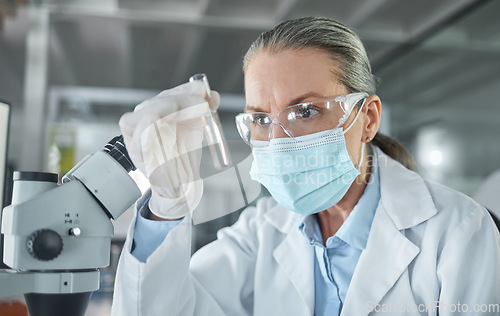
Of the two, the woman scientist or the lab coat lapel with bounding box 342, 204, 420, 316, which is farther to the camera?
the lab coat lapel with bounding box 342, 204, 420, 316

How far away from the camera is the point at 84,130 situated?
1.91 metres

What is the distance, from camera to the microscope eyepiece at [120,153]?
74 cm

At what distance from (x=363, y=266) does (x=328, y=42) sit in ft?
1.80

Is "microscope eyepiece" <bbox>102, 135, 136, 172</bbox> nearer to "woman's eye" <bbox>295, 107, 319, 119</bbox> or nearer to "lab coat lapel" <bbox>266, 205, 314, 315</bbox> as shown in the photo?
"woman's eye" <bbox>295, 107, 319, 119</bbox>

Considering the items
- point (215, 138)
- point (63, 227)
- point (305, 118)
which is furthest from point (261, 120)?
point (63, 227)

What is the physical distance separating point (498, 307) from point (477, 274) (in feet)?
0.24

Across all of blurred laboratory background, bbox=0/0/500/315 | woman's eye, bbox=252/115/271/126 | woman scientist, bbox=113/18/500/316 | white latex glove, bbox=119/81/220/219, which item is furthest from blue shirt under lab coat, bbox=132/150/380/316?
blurred laboratory background, bbox=0/0/500/315

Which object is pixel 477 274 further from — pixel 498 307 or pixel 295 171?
pixel 295 171

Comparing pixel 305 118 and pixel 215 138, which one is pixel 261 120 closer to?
pixel 305 118

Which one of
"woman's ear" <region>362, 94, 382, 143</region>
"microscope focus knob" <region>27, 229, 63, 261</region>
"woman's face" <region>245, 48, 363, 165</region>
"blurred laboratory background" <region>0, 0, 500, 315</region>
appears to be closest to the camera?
"microscope focus knob" <region>27, 229, 63, 261</region>

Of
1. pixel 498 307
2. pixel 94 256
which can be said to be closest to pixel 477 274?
pixel 498 307

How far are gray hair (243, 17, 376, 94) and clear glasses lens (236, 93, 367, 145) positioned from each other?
0.18ft

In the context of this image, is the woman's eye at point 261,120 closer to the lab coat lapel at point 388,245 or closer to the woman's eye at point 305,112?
the woman's eye at point 305,112

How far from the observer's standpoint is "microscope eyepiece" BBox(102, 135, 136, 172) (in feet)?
2.43
